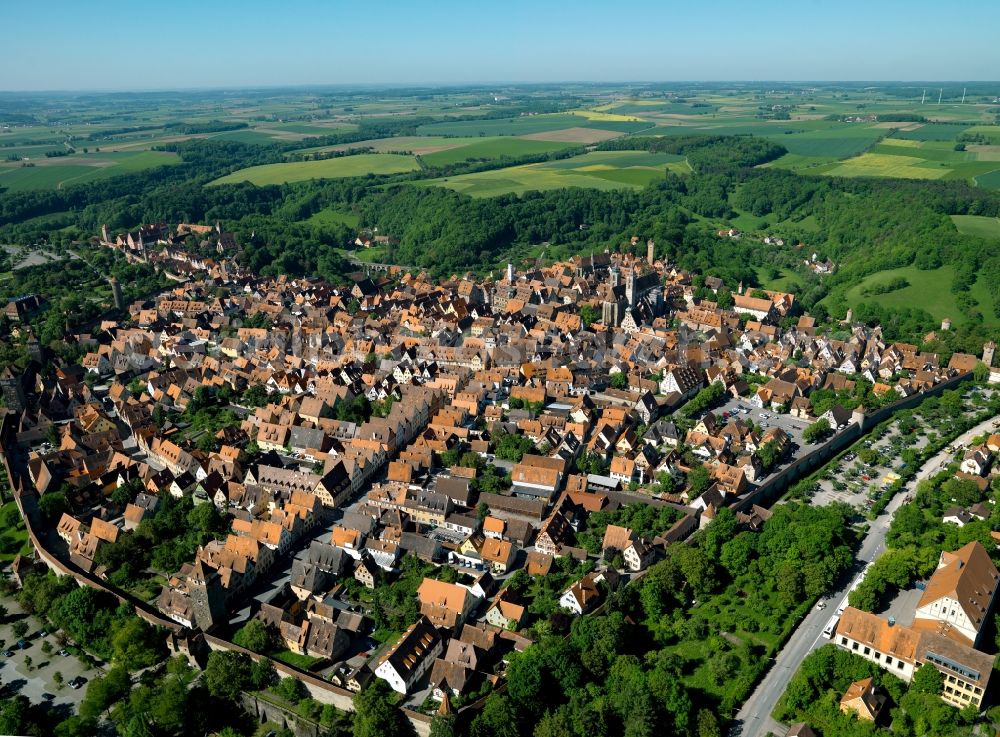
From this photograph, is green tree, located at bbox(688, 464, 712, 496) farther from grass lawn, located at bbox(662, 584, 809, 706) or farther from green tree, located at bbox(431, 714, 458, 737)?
green tree, located at bbox(431, 714, 458, 737)

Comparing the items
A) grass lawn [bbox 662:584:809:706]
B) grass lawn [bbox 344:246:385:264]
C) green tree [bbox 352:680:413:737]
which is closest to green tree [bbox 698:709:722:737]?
grass lawn [bbox 662:584:809:706]

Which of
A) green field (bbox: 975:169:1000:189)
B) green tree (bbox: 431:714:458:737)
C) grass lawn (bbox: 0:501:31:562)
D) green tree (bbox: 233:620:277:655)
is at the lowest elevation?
grass lawn (bbox: 0:501:31:562)

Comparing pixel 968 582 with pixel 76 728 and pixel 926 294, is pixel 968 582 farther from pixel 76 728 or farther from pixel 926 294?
pixel 926 294

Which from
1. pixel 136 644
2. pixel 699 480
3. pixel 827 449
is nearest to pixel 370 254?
pixel 827 449

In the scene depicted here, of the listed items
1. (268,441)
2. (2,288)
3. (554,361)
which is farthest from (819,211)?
(2,288)

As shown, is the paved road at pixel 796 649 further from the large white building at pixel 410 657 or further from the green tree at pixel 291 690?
the green tree at pixel 291 690

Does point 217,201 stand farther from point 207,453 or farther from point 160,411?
point 207,453

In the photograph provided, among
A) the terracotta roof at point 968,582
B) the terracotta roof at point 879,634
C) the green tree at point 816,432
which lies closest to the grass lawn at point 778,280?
the green tree at point 816,432
